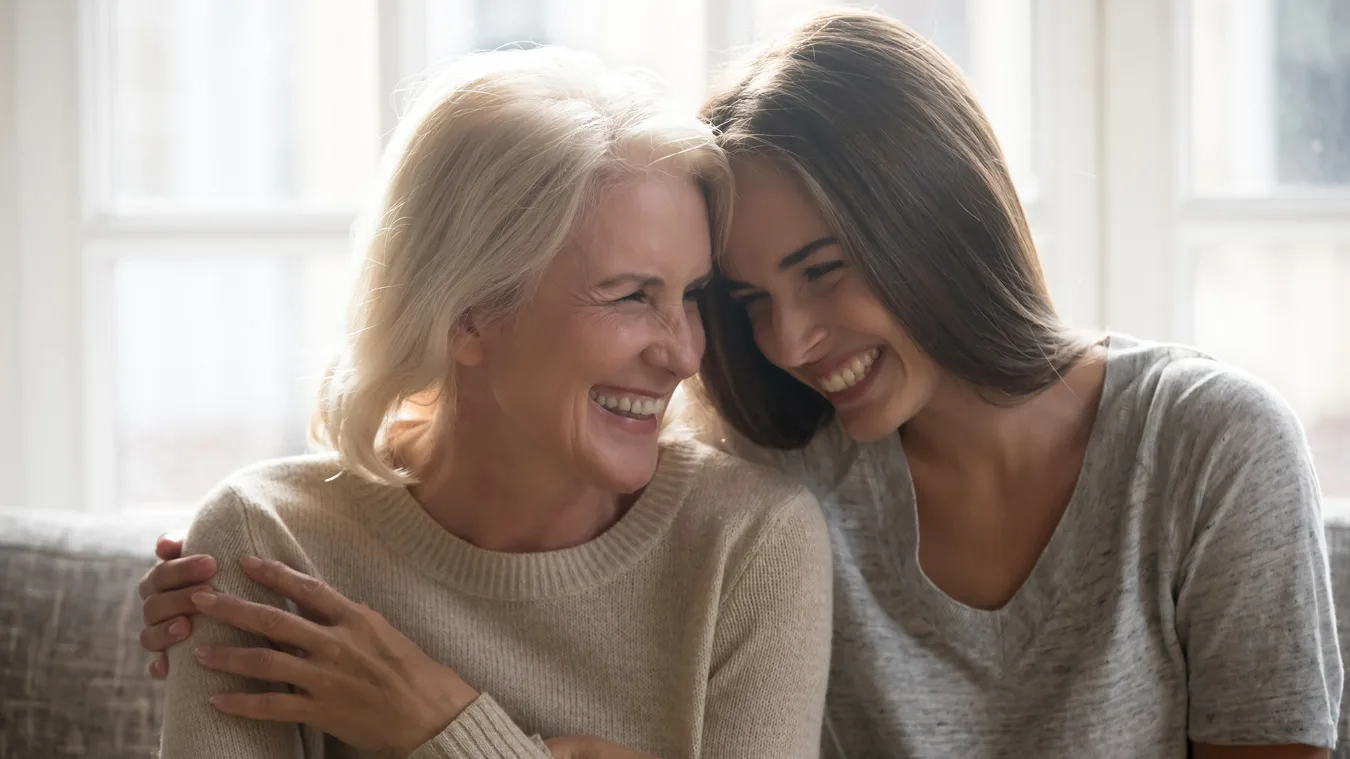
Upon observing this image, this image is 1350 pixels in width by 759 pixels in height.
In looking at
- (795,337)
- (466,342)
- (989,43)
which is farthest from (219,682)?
(989,43)

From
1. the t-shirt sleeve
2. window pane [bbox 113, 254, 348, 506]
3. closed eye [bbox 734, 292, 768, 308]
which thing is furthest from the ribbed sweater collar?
window pane [bbox 113, 254, 348, 506]

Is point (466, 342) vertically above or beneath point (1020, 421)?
above

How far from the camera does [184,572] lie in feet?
4.75

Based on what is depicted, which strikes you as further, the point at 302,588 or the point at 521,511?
the point at 521,511

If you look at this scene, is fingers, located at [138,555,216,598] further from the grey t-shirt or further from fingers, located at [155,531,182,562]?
Result: the grey t-shirt

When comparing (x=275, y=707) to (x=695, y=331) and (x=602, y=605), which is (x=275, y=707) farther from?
(x=695, y=331)

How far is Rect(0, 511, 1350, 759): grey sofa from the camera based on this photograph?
68.6 inches

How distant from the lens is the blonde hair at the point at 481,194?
4.62ft

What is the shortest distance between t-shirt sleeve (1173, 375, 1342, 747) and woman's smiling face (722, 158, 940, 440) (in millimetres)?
367

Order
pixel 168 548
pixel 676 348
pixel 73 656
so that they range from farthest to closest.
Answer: pixel 73 656 < pixel 168 548 < pixel 676 348

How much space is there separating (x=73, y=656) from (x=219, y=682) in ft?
1.68

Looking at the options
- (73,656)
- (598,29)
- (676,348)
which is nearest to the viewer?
(676,348)

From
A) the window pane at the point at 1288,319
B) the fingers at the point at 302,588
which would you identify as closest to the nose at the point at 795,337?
the fingers at the point at 302,588

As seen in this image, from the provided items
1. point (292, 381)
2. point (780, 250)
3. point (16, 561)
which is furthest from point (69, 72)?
point (780, 250)
